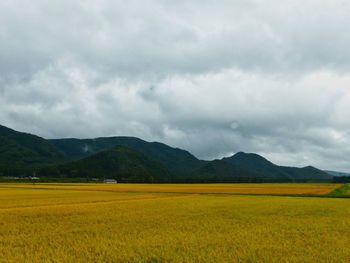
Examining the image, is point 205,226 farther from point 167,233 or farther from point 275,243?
point 275,243

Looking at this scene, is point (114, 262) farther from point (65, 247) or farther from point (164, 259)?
point (65, 247)

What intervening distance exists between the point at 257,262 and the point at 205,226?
351 inches

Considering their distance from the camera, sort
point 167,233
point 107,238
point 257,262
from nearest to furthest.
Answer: point 257,262
point 107,238
point 167,233

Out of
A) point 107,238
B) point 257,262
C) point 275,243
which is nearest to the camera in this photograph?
point 257,262

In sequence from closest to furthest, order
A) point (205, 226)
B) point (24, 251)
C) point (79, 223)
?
1. point (24, 251)
2. point (205, 226)
3. point (79, 223)

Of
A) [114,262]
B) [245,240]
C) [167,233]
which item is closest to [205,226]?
[167,233]

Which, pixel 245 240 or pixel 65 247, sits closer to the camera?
pixel 65 247

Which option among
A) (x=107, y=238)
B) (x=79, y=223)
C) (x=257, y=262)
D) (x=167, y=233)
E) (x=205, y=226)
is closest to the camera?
(x=257, y=262)

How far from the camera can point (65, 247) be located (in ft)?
49.6

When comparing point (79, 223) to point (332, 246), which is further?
point (79, 223)

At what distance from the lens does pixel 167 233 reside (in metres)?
18.6

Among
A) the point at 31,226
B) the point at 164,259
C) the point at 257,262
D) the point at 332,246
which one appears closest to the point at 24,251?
the point at 164,259

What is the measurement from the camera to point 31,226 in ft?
71.1

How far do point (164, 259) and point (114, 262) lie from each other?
1.82m
